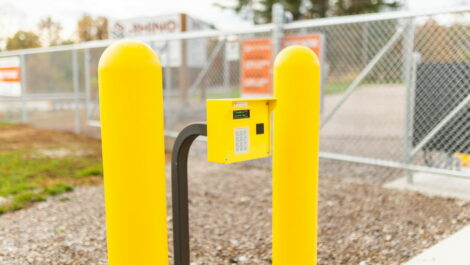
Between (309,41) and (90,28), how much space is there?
56.0ft

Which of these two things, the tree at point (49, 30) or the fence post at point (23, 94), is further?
the tree at point (49, 30)

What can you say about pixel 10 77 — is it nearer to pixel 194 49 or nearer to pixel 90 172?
pixel 194 49

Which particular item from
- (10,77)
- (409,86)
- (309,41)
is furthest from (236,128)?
(10,77)

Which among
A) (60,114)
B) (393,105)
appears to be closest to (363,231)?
(60,114)

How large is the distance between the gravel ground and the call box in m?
1.52

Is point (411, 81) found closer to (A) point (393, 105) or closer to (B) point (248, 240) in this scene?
A: (B) point (248, 240)

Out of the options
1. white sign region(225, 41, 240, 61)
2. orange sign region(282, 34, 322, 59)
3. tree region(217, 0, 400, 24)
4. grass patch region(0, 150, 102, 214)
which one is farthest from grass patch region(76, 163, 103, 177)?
tree region(217, 0, 400, 24)

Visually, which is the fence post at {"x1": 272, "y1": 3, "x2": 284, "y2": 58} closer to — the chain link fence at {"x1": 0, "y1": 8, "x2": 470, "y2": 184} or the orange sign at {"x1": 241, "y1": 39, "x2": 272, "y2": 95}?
the chain link fence at {"x1": 0, "y1": 8, "x2": 470, "y2": 184}

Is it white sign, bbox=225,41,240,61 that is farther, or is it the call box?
white sign, bbox=225,41,240,61

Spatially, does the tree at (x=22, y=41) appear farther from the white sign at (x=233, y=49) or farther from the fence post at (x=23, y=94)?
the white sign at (x=233, y=49)

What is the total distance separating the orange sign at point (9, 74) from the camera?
1173cm

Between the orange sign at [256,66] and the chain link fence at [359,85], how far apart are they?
174 mm

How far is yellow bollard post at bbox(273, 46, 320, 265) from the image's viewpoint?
254 cm

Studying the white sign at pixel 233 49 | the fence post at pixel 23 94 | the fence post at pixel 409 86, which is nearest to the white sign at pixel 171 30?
the fence post at pixel 23 94
